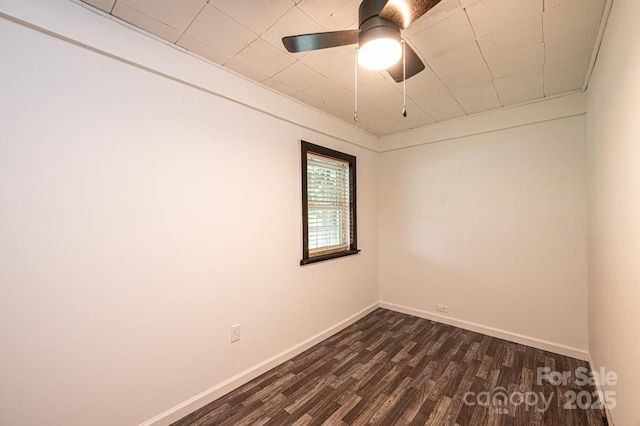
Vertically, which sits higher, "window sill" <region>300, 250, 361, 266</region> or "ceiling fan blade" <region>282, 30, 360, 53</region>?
"ceiling fan blade" <region>282, 30, 360, 53</region>

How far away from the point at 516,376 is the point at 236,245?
266 cm

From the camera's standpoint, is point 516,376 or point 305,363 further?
point 305,363

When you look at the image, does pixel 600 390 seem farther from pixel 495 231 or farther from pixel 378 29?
pixel 378 29

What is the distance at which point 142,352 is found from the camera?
1.69 metres

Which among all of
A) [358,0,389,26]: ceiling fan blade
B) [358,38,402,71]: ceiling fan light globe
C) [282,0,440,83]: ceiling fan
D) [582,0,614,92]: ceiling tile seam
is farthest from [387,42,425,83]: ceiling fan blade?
[582,0,614,92]: ceiling tile seam

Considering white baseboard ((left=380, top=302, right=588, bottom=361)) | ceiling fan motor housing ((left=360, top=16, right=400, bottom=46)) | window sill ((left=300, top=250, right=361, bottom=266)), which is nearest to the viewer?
ceiling fan motor housing ((left=360, top=16, right=400, bottom=46))

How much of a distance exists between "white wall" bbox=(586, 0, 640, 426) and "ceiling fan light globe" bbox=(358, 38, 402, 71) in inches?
38.6

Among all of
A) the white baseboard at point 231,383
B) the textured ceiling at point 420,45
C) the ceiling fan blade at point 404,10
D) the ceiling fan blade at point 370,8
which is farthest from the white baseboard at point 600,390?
the ceiling fan blade at point 370,8

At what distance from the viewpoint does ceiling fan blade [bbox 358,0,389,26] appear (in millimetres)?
1230

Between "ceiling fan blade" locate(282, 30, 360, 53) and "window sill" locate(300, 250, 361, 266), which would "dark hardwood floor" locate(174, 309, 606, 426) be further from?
"ceiling fan blade" locate(282, 30, 360, 53)

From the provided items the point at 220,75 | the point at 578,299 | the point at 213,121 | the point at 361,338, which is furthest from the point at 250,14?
the point at 578,299

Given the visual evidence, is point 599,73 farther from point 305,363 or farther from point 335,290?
point 305,363

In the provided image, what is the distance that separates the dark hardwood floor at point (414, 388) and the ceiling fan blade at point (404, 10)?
7.90 ft

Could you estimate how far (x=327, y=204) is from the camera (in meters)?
3.15
